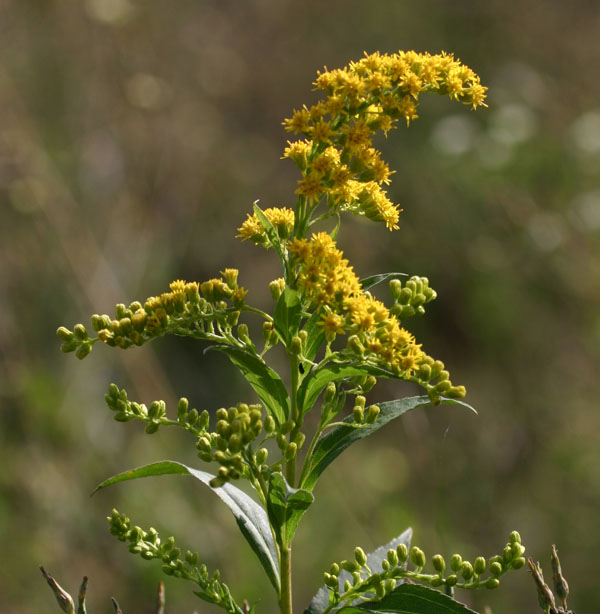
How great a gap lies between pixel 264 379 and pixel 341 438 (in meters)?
0.24

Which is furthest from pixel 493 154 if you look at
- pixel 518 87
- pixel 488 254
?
pixel 518 87

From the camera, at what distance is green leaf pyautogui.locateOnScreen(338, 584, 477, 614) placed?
1.66 m

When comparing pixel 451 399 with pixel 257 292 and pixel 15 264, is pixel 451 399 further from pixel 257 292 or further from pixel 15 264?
pixel 257 292

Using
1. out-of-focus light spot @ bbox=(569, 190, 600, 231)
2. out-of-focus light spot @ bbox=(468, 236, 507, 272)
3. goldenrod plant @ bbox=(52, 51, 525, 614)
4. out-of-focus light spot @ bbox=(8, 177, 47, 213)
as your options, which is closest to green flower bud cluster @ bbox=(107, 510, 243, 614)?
goldenrod plant @ bbox=(52, 51, 525, 614)

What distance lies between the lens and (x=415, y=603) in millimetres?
1704

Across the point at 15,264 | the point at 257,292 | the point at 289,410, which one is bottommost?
the point at 289,410

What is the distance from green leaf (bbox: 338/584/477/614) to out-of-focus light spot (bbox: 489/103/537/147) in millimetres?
4820

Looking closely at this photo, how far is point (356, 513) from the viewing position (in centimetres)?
548

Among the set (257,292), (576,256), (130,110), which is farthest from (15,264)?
(576,256)

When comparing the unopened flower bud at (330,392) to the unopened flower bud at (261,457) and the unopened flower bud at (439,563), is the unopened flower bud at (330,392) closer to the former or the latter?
the unopened flower bud at (261,457)

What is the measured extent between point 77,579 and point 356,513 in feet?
6.63

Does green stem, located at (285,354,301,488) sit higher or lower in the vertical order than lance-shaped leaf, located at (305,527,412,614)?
higher

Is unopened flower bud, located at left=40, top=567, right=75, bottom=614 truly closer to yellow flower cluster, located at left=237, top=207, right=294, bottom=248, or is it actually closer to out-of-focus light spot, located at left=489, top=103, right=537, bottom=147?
yellow flower cluster, located at left=237, top=207, right=294, bottom=248

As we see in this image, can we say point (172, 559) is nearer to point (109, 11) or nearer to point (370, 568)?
point (370, 568)
